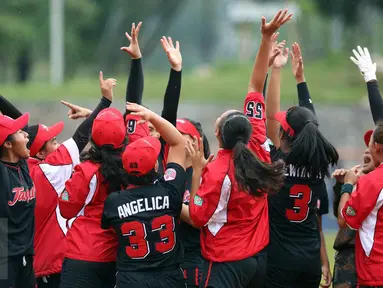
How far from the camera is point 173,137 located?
211 inches

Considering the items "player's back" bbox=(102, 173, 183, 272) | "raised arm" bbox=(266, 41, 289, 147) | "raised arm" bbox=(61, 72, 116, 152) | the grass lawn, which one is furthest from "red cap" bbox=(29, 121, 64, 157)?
the grass lawn

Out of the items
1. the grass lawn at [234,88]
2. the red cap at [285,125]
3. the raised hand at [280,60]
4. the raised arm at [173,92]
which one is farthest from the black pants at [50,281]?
the grass lawn at [234,88]

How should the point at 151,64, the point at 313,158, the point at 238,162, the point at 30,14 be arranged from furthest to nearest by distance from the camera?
the point at 151,64 → the point at 30,14 → the point at 313,158 → the point at 238,162

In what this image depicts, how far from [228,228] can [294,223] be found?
0.77 meters

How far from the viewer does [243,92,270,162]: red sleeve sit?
5551 mm

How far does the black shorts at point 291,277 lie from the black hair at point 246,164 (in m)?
0.87

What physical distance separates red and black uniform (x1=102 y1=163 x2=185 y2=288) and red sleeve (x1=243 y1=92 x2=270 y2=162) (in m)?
0.70

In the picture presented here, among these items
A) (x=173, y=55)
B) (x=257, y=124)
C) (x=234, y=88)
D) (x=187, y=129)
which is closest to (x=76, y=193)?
(x=187, y=129)

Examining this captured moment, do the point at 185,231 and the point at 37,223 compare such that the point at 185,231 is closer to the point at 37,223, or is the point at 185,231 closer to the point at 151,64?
the point at 37,223

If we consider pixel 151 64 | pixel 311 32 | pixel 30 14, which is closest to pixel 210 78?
pixel 311 32

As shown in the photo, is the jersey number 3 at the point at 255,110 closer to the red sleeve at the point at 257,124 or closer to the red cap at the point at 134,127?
the red sleeve at the point at 257,124

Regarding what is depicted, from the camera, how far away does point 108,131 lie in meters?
5.42

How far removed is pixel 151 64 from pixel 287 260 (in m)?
57.6

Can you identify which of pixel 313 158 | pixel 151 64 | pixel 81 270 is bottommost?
pixel 81 270
